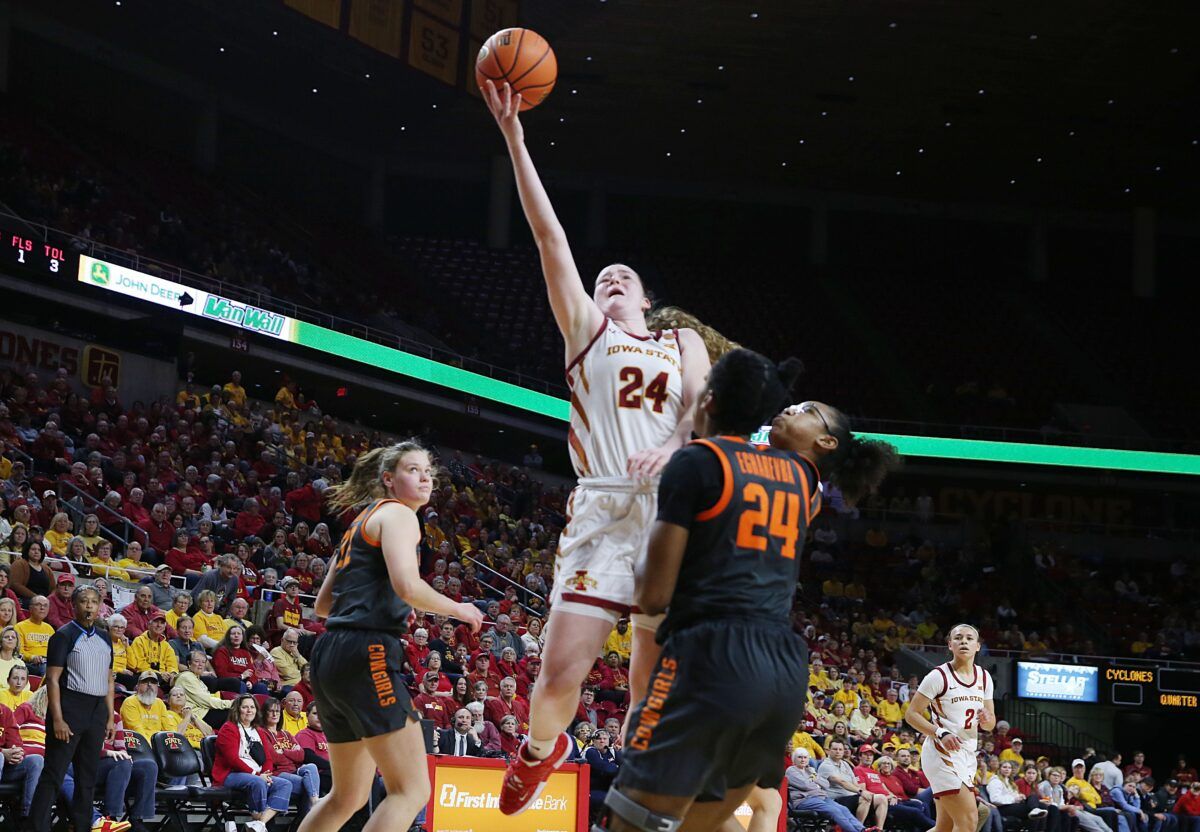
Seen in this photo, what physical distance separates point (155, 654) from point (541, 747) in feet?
26.1

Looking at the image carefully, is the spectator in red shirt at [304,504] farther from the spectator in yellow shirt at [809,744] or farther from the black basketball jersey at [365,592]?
the black basketball jersey at [365,592]

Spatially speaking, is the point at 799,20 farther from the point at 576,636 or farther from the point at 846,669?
the point at 576,636

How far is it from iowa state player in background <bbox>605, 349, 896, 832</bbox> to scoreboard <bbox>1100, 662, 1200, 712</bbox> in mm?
22131

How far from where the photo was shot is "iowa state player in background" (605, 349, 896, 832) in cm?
379

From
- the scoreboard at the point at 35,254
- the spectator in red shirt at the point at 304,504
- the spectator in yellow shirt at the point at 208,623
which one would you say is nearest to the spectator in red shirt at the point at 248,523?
the spectator in red shirt at the point at 304,504

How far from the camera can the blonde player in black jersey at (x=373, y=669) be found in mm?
5344

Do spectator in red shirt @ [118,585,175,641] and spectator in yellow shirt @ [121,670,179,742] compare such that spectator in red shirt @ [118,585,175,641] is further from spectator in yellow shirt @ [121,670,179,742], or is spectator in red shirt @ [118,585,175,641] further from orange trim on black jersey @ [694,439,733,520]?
orange trim on black jersey @ [694,439,733,520]

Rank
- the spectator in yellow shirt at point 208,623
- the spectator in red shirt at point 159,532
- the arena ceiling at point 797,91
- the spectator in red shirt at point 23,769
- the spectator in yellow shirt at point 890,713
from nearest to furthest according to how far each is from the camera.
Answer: the spectator in red shirt at point 23,769, the spectator in yellow shirt at point 208,623, the spectator in red shirt at point 159,532, the spectator in yellow shirt at point 890,713, the arena ceiling at point 797,91

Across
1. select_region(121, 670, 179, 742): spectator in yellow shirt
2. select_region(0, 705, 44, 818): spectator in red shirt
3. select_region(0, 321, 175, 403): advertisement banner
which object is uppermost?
select_region(0, 321, 175, 403): advertisement banner

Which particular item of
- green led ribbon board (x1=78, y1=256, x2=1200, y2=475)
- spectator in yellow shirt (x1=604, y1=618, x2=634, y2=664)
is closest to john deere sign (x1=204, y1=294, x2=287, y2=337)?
green led ribbon board (x1=78, y1=256, x2=1200, y2=475)

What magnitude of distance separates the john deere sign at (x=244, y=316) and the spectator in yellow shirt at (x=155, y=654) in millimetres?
12324

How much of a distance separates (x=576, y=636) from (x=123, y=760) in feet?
21.4

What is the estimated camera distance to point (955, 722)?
9922mm

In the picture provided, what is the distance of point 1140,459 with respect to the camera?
30.2 m
